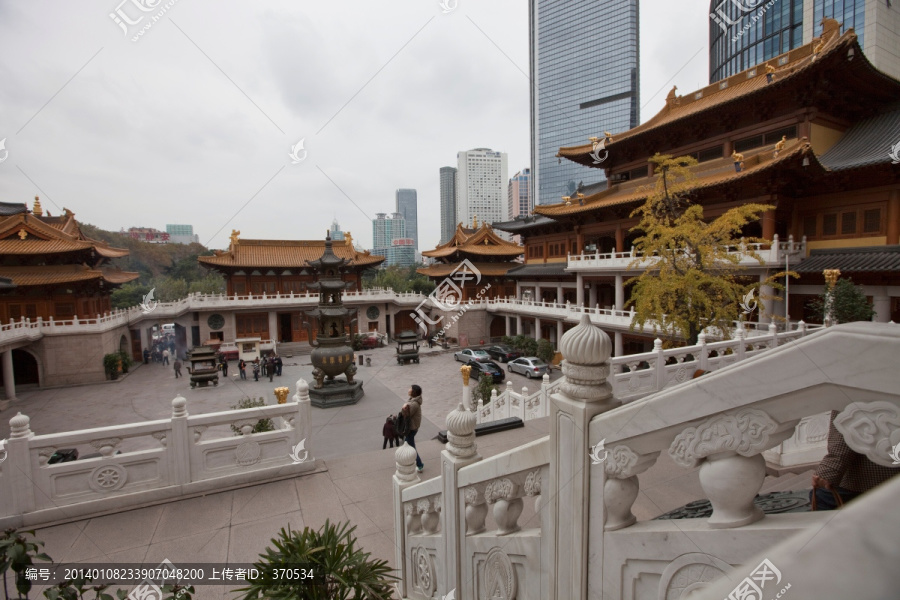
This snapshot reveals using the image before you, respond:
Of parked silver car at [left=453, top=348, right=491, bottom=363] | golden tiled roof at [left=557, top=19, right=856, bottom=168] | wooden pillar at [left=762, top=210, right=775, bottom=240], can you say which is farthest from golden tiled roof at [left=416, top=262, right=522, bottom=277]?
wooden pillar at [left=762, top=210, right=775, bottom=240]

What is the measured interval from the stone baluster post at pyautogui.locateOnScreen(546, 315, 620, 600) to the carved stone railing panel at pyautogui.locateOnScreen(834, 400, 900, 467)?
3.16 feet

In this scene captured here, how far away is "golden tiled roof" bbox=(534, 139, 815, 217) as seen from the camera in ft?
45.4

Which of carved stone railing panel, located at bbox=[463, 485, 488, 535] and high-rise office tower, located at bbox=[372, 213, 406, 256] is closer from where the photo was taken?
carved stone railing panel, located at bbox=[463, 485, 488, 535]

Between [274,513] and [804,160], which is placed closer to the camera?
[274,513]

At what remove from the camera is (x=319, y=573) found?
3533 mm

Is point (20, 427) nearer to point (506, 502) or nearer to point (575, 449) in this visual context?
point (506, 502)

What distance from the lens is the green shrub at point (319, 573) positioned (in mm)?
3369

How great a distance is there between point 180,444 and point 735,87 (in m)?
22.7

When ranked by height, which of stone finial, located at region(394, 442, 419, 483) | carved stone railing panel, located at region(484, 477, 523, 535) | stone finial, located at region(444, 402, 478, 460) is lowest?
stone finial, located at region(394, 442, 419, 483)

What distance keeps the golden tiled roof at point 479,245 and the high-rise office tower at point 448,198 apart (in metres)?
19.9

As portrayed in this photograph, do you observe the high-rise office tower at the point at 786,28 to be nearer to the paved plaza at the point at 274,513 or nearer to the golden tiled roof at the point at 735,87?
the golden tiled roof at the point at 735,87

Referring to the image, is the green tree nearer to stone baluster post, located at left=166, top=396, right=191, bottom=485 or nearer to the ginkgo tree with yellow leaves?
the ginkgo tree with yellow leaves

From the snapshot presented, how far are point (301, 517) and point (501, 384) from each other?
1519 cm

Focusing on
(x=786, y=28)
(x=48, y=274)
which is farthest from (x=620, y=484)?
(x=786, y=28)
